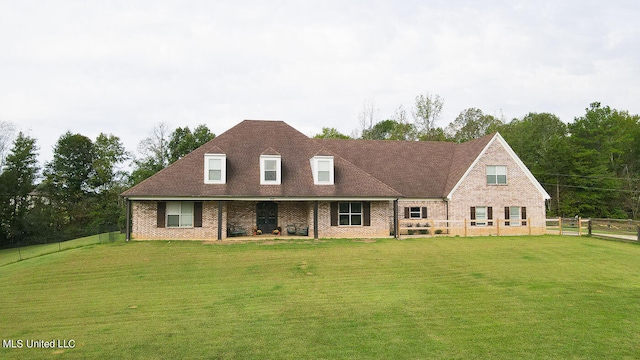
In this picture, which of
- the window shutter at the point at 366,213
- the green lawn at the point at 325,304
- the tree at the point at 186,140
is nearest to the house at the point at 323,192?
the window shutter at the point at 366,213

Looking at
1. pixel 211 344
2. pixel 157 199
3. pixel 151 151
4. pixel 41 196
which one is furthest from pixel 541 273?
pixel 41 196

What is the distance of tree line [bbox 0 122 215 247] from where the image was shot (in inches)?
1574

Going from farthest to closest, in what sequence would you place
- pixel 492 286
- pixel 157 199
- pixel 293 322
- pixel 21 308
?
pixel 157 199, pixel 492 286, pixel 21 308, pixel 293 322

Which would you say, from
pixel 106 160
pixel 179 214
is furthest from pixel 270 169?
pixel 106 160

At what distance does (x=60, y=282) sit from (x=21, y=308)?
8.82 ft

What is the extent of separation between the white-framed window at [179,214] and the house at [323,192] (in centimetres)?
5

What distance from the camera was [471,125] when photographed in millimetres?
54281

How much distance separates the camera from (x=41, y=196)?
45.0 meters

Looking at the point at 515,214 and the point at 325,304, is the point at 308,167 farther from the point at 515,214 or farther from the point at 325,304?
the point at 325,304

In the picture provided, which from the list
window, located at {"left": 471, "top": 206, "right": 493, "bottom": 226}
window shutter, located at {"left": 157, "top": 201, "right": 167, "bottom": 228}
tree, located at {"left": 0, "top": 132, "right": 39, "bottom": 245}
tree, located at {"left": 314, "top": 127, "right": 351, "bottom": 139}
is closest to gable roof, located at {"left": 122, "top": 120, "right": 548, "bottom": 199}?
window shutter, located at {"left": 157, "top": 201, "right": 167, "bottom": 228}

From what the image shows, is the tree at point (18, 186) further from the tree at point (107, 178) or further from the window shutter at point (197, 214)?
the window shutter at point (197, 214)

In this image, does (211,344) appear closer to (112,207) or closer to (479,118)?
(112,207)

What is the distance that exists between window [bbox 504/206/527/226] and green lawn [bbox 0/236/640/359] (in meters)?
8.06

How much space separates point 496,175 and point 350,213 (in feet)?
32.5
